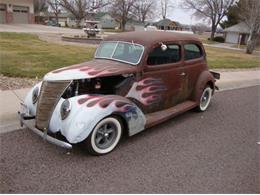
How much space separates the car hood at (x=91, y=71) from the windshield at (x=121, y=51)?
17 cm

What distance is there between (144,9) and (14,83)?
228ft

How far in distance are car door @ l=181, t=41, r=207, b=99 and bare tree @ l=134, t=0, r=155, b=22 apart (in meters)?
65.9

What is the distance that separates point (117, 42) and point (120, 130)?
191cm

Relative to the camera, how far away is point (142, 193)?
10.7 feet

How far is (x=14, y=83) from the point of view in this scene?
7.40 m

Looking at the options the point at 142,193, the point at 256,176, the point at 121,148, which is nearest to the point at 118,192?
the point at 142,193

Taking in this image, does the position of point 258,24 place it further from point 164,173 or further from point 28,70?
point 164,173

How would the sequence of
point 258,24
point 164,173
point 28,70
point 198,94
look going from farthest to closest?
point 258,24 → point 28,70 → point 198,94 → point 164,173

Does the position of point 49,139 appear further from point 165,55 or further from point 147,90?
point 165,55

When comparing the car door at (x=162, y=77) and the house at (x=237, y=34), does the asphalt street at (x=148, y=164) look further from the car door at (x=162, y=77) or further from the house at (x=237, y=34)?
the house at (x=237, y=34)

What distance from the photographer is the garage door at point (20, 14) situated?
4488 cm

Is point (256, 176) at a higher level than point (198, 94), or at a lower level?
lower

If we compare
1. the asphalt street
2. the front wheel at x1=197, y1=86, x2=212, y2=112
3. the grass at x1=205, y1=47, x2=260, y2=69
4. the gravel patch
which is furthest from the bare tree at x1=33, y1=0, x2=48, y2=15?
the asphalt street

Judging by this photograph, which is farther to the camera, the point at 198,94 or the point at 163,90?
the point at 198,94
